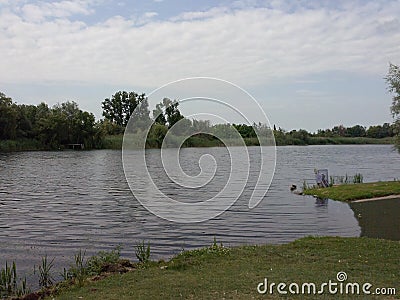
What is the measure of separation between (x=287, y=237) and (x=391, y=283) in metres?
9.39

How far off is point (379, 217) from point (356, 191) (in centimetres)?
888

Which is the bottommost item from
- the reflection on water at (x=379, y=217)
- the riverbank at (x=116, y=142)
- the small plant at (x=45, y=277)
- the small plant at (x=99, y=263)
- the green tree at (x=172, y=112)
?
the small plant at (x=45, y=277)

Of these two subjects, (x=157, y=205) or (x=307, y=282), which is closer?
(x=307, y=282)

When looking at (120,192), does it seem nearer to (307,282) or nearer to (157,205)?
(157,205)

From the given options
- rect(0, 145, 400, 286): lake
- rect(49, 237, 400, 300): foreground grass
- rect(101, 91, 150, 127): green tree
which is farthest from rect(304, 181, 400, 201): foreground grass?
rect(101, 91, 150, 127): green tree

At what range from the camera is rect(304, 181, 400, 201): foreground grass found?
1143 inches

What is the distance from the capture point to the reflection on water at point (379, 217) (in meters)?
17.9

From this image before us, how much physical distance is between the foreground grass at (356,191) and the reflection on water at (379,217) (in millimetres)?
2074

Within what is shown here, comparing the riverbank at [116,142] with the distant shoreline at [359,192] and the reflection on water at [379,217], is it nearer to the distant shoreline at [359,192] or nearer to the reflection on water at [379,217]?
the distant shoreline at [359,192]

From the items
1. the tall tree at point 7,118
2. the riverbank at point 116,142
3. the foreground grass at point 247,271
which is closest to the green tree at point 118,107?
the riverbank at point 116,142

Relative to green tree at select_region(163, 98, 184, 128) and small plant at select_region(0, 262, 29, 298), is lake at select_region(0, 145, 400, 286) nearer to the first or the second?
small plant at select_region(0, 262, 29, 298)

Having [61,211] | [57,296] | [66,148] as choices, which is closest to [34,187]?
[61,211]

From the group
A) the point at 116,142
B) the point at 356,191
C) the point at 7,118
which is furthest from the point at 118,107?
the point at 356,191

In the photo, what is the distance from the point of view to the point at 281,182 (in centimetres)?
4341
